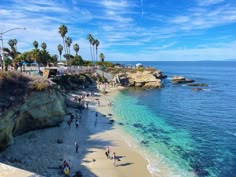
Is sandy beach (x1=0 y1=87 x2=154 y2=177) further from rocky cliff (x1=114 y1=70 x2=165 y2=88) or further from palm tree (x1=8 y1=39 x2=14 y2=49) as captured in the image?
palm tree (x1=8 y1=39 x2=14 y2=49)

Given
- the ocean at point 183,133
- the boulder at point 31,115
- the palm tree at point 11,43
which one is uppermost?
the palm tree at point 11,43

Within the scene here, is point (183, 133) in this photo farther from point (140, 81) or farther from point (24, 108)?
point (140, 81)

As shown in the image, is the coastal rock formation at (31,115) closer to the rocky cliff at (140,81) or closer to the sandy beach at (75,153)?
the sandy beach at (75,153)

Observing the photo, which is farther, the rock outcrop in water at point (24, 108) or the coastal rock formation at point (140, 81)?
the coastal rock formation at point (140, 81)

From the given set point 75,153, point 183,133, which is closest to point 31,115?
point 75,153

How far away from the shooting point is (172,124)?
3534cm

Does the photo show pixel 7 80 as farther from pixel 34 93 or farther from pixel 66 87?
pixel 66 87

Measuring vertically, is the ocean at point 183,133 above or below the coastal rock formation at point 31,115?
below

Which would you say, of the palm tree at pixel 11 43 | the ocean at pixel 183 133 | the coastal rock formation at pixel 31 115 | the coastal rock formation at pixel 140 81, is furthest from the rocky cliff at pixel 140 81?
the coastal rock formation at pixel 31 115

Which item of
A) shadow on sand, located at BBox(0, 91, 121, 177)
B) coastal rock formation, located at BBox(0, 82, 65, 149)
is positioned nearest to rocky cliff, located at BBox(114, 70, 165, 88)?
shadow on sand, located at BBox(0, 91, 121, 177)

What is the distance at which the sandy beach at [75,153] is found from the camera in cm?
1947

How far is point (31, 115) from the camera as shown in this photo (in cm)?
2611

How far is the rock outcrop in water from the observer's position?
21.1 metres

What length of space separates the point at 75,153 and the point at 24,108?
302 inches
